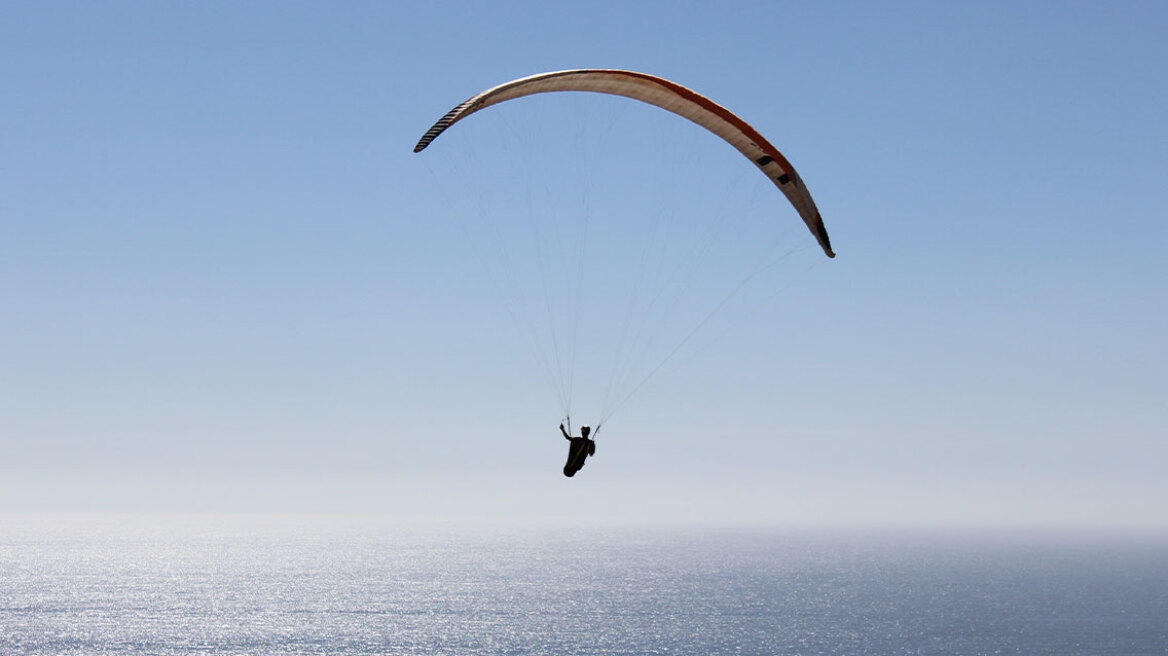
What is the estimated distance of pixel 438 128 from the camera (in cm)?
2188

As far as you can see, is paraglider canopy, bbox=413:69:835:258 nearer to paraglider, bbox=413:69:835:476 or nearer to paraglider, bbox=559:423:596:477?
paraglider, bbox=413:69:835:476

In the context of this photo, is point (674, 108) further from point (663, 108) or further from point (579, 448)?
point (579, 448)

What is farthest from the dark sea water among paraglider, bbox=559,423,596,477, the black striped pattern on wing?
the black striped pattern on wing

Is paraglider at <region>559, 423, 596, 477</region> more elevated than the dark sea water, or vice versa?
paraglider at <region>559, 423, 596, 477</region>

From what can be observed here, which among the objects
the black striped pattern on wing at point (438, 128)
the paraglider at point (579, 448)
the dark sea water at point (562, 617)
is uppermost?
the black striped pattern on wing at point (438, 128)

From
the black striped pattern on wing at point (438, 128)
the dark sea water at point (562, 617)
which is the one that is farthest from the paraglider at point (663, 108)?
the dark sea water at point (562, 617)

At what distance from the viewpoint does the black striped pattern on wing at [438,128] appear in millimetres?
21453

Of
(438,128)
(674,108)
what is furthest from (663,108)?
→ (438,128)

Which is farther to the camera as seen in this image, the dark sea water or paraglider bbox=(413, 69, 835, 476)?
the dark sea water

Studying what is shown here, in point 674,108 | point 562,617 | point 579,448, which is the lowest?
point 562,617

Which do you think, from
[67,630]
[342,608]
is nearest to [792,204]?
[67,630]

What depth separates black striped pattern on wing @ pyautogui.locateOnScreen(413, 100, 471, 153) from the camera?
21453 millimetres

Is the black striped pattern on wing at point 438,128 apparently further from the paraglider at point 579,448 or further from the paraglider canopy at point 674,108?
the paraglider at point 579,448

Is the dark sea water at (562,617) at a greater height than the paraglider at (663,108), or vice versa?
the paraglider at (663,108)
